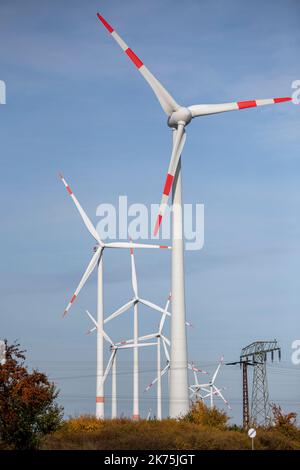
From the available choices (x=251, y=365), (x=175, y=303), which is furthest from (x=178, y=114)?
(x=251, y=365)

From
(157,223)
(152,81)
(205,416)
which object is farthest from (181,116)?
(205,416)

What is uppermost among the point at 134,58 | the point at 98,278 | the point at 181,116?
the point at 134,58

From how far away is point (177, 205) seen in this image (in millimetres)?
99562

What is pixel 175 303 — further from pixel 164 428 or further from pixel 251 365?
pixel 251 365

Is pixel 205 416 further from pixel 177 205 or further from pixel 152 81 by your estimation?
pixel 152 81

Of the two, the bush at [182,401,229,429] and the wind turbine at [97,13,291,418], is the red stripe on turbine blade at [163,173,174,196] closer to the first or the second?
the wind turbine at [97,13,291,418]

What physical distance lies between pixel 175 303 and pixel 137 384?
35.9m

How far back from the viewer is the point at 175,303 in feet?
318

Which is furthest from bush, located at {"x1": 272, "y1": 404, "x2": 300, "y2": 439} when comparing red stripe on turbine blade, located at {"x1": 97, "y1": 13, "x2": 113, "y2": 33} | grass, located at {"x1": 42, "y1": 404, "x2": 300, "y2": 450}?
red stripe on turbine blade, located at {"x1": 97, "y1": 13, "x2": 113, "y2": 33}

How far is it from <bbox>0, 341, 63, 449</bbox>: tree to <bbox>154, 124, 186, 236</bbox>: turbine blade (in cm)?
1891

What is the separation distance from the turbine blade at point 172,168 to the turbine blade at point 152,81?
294cm

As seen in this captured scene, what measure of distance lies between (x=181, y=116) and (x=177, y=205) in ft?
32.9

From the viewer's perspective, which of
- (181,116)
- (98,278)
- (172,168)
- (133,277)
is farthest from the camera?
(133,277)

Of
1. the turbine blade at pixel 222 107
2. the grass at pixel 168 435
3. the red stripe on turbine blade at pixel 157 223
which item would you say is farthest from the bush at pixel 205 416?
the turbine blade at pixel 222 107
